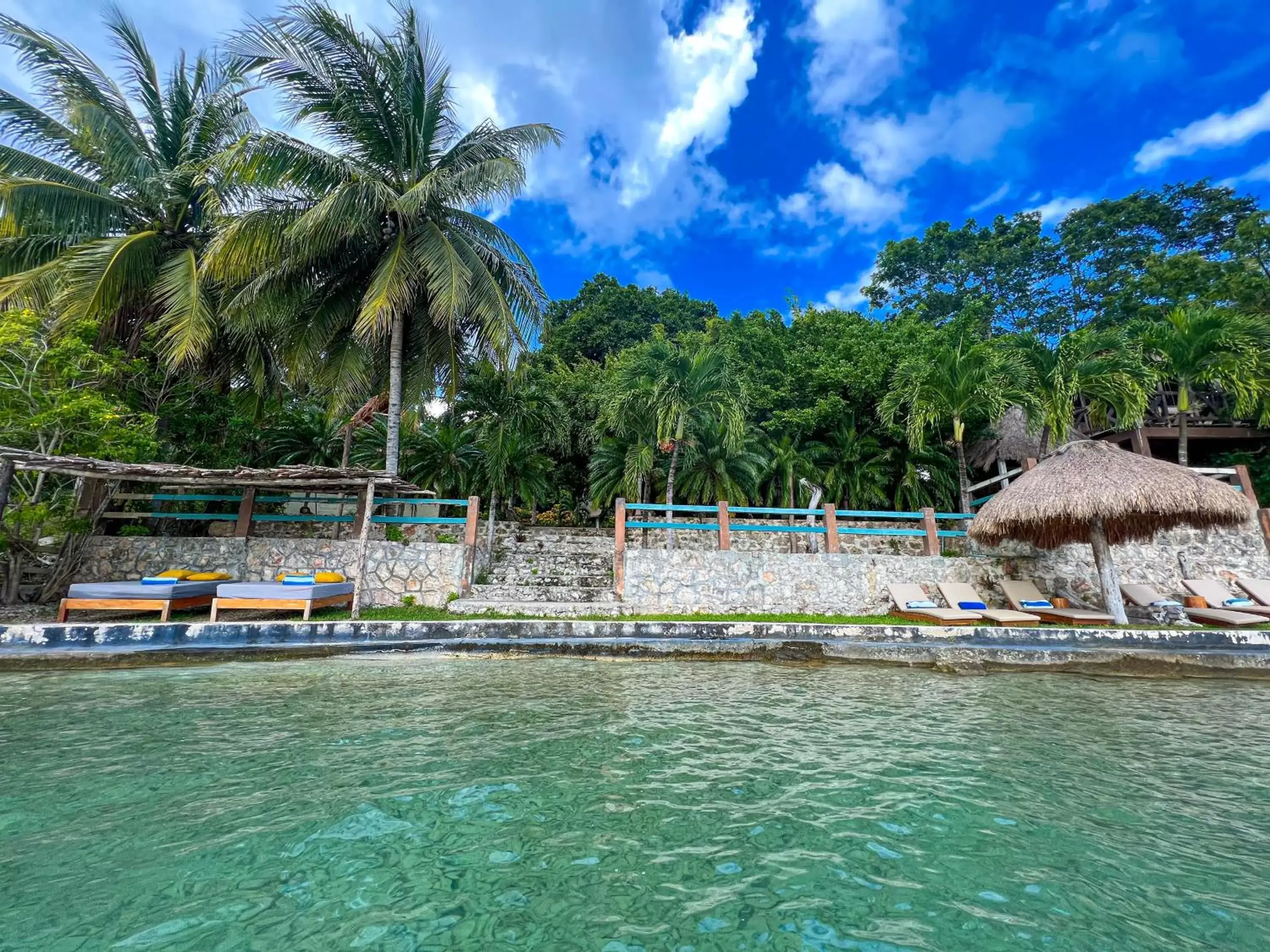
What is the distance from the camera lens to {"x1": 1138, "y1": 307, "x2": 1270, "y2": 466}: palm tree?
11.3 m

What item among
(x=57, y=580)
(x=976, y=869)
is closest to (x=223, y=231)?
(x=57, y=580)

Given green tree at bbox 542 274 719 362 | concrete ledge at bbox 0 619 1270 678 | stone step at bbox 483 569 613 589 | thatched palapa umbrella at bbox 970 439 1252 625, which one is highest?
green tree at bbox 542 274 719 362

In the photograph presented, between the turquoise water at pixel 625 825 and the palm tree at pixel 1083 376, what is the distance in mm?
8153

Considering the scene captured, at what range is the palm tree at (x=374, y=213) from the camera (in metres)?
9.34

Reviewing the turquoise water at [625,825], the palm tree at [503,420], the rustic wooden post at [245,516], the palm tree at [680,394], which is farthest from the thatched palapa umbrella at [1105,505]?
the rustic wooden post at [245,516]

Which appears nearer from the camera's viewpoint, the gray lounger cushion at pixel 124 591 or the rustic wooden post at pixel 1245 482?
the gray lounger cushion at pixel 124 591

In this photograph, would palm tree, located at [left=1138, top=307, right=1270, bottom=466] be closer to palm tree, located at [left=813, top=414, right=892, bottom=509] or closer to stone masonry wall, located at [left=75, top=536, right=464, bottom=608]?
palm tree, located at [left=813, top=414, right=892, bottom=509]

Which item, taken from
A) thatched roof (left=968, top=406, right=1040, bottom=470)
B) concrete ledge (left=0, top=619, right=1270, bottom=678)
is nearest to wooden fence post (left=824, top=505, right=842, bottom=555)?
concrete ledge (left=0, top=619, right=1270, bottom=678)

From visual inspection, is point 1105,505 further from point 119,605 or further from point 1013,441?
point 119,605

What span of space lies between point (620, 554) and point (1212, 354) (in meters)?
14.4

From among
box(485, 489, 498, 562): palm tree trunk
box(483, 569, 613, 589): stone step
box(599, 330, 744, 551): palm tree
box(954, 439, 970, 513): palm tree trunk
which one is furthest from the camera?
box(599, 330, 744, 551): palm tree

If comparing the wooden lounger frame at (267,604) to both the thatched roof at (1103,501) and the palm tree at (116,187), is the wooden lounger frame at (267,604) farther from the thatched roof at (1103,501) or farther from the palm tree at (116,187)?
the thatched roof at (1103,501)

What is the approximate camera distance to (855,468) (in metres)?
14.4

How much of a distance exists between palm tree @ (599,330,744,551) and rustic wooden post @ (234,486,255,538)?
7764 millimetres
